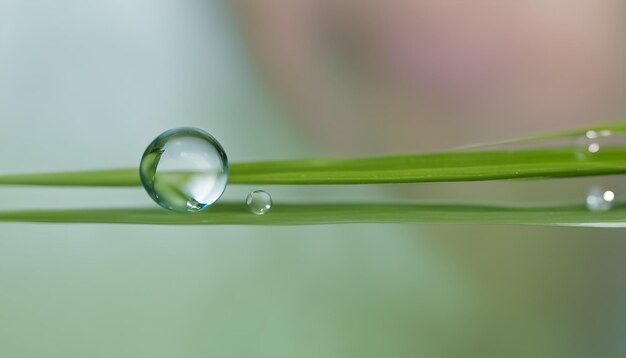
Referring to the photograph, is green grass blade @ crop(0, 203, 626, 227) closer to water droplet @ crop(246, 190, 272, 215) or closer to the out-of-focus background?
water droplet @ crop(246, 190, 272, 215)

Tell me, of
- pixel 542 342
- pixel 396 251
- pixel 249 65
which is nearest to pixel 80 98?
pixel 249 65

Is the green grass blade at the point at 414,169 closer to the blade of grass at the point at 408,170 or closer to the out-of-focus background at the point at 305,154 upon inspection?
the blade of grass at the point at 408,170

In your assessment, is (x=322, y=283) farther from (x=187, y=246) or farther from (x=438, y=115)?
(x=438, y=115)

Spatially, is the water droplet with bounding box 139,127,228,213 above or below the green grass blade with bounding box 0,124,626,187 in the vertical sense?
above

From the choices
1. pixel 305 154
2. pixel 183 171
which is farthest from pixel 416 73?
pixel 183 171

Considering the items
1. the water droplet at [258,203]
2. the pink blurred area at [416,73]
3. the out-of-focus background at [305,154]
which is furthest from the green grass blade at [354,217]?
the pink blurred area at [416,73]

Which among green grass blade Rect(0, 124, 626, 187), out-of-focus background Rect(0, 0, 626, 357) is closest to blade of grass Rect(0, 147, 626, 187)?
green grass blade Rect(0, 124, 626, 187)
